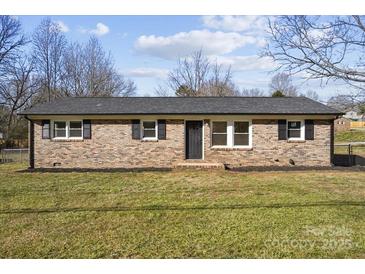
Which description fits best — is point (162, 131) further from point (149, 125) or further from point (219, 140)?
point (219, 140)

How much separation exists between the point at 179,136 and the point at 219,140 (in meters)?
2.03

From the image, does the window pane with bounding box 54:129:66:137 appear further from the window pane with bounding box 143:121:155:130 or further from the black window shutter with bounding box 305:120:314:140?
the black window shutter with bounding box 305:120:314:140

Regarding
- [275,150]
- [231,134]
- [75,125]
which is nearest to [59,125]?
[75,125]

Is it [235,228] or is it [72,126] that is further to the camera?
[72,126]

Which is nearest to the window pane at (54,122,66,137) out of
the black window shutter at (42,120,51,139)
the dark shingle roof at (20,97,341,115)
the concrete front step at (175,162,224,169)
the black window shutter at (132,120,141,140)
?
the black window shutter at (42,120,51,139)

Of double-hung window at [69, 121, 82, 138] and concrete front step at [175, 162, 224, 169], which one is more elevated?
double-hung window at [69, 121, 82, 138]

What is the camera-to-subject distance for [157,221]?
6.17m

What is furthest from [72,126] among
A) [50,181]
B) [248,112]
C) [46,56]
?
[46,56]

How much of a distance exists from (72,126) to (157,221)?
1082cm

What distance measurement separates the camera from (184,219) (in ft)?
20.7

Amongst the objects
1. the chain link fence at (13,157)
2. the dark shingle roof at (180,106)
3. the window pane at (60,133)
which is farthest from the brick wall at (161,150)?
the chain link fence at (13,157)

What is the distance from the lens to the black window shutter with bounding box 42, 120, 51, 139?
15.3 meters

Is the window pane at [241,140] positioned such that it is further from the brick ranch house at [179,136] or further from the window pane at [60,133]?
the window pane at [60,133]
